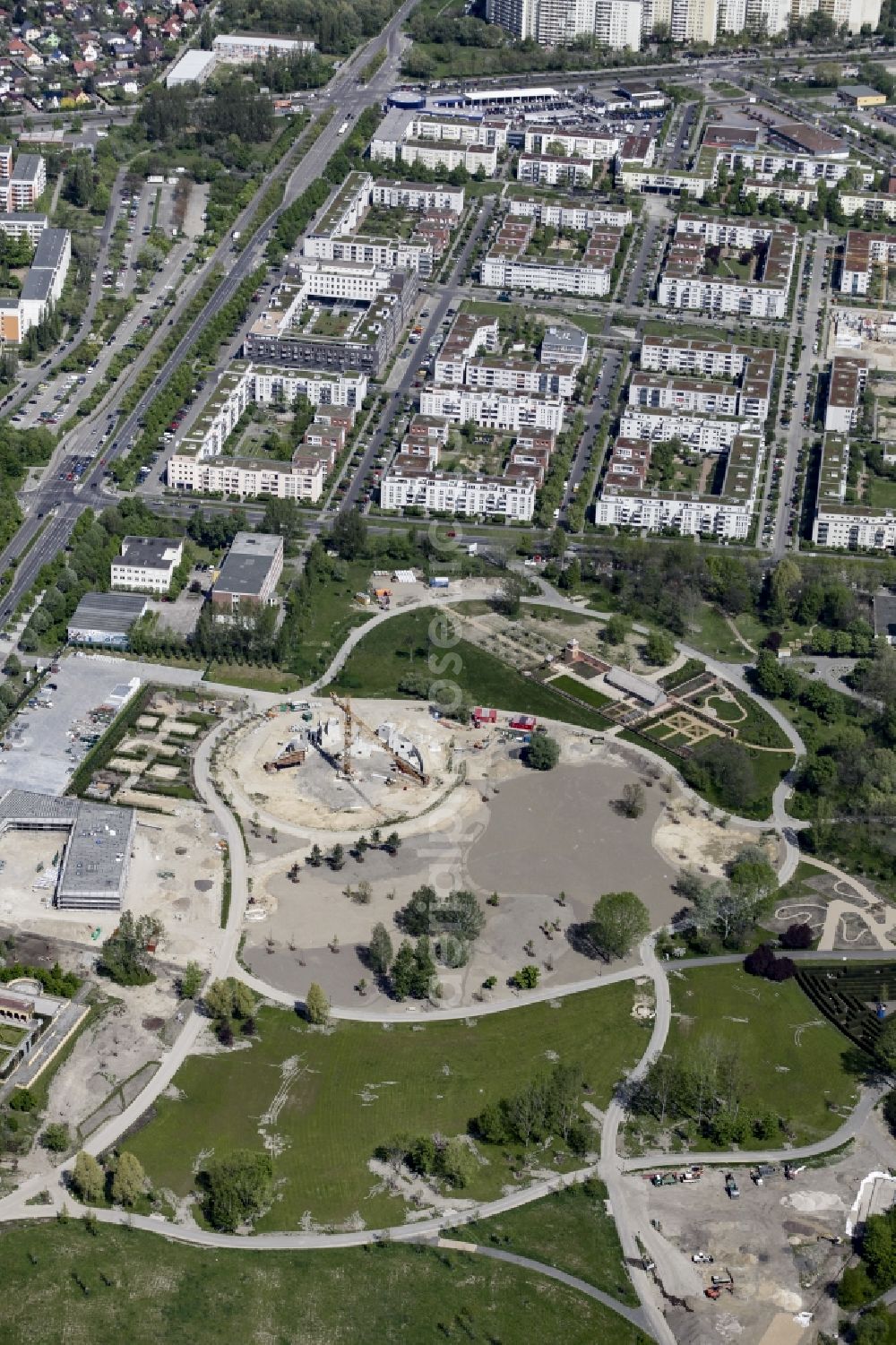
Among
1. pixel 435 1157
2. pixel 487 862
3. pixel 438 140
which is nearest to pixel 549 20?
pixel 438 140

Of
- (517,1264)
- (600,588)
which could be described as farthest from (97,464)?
(517,1264)

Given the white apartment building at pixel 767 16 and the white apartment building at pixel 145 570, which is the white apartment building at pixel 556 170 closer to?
the white apartment building at pixel 767 16

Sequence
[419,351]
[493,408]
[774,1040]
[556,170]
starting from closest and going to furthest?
[774,1040]
[493,408]
[419,351]
[556,170]

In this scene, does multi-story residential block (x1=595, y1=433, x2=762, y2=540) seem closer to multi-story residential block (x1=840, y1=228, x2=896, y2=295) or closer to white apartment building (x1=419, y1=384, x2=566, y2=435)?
white apartment building (x1=419, y1=384, x2=566, y2=435)

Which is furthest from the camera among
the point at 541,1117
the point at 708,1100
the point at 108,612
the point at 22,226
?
the point at 22,226

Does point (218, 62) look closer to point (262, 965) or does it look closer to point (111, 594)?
point (111, 594)

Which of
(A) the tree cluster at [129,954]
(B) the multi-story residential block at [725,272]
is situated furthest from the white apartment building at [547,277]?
(A) the tree cluster at [129,954]

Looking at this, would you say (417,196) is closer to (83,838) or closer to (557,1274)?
Answer: (83,838)
